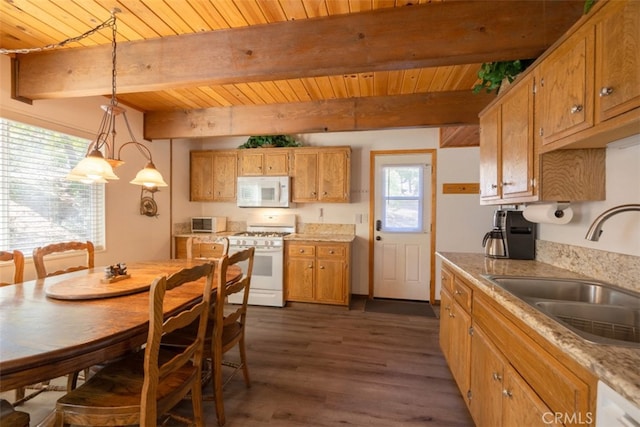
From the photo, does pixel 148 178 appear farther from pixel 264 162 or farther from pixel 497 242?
pixel 497 242

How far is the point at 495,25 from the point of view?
58.2 inches

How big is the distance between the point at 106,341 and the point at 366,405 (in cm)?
158

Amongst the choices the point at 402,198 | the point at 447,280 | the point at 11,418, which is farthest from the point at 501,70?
the point at 11,418

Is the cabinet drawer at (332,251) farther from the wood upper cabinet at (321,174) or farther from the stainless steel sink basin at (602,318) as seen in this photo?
the stainless steel sink basin at (602,318)

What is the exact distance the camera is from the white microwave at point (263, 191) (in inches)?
148

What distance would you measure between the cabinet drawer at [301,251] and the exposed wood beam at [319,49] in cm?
224

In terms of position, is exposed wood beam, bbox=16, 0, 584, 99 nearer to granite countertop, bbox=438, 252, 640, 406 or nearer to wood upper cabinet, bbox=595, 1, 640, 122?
wood upper cabinet, bbox=595, 1, 640, 122

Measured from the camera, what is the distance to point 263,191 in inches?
150

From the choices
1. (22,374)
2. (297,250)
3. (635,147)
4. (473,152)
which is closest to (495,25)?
(635,147)

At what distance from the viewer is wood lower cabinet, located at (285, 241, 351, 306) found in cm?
343

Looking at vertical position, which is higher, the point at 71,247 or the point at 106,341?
the point at 71,247

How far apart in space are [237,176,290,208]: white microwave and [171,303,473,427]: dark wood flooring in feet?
5.30

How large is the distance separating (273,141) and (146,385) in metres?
3.30

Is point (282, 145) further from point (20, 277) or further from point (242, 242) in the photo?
point (20, 277)
